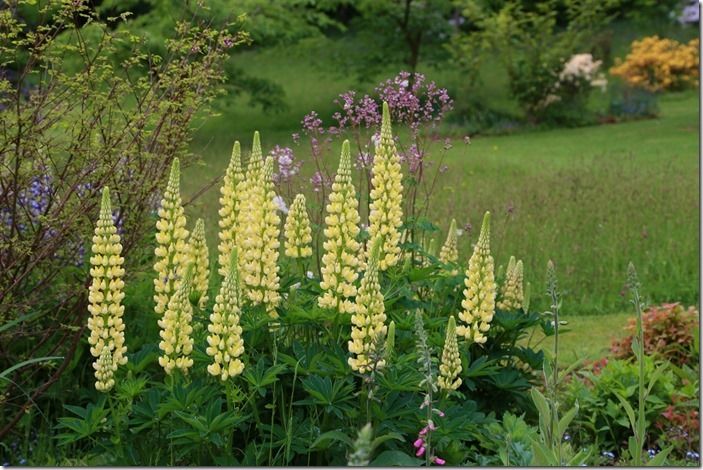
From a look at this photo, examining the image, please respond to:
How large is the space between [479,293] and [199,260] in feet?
3.50

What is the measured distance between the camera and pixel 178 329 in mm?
3668

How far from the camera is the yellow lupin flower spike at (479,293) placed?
395cm

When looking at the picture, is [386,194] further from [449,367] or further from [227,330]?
[227,330]

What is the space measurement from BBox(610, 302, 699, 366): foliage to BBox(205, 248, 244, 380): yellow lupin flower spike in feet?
9.62

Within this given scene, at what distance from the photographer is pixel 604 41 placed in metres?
22.2

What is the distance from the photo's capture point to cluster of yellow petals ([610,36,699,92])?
1959 centimetres

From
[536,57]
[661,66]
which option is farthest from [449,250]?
[661,66]

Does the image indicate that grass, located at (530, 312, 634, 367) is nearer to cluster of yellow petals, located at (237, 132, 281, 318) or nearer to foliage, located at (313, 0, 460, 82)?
cluster of yellow petals, located at (237, 132, 281, 318)

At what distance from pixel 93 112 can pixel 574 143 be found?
11.1 metres

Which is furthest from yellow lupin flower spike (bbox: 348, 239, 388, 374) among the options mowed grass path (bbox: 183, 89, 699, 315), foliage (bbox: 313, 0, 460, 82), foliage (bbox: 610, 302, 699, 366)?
foliage (bbox: 313, 0, 460, 82)

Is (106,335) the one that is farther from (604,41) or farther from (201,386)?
(604,41)

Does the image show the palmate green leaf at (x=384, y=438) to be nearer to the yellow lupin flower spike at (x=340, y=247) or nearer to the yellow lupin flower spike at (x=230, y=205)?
the yellow lupin flower spike at (x=340, y=247)

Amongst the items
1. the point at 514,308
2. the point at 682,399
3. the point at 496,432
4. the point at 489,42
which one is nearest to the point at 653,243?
the point at 682,399

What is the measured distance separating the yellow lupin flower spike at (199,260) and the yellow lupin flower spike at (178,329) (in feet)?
1.05
